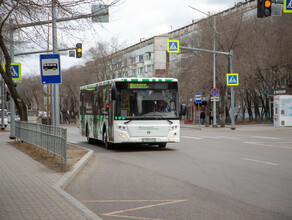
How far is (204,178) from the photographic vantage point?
11.0 meters

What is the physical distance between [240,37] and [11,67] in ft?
88.5

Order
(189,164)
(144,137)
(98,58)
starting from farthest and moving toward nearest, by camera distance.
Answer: (98,58)
(144,137)
(189,164)

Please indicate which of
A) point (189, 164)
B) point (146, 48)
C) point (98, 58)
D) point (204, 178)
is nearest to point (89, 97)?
point (189, 164)

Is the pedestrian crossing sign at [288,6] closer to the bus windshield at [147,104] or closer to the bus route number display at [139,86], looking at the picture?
the bus windshield at [147,104]

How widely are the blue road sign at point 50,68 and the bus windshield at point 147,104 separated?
14.5ft

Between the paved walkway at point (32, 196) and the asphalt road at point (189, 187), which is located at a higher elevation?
the paved walkway at point (32, 196)

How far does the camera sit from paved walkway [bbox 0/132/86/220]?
6.69 m

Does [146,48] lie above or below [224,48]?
above

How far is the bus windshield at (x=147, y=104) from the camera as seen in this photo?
19.0m

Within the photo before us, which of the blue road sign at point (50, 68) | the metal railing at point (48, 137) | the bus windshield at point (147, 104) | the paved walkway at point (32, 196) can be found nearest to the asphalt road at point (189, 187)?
the paved walkway at point (32, 196)

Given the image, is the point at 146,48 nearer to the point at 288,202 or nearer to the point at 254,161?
the point at 254,161

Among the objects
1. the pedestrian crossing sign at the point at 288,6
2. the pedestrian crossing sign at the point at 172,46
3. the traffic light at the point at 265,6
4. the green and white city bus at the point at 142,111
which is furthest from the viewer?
the pedestrian crossing sign at the point at 172,46

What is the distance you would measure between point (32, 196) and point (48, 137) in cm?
628

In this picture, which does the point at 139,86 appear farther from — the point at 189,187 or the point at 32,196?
the point at 32,196
